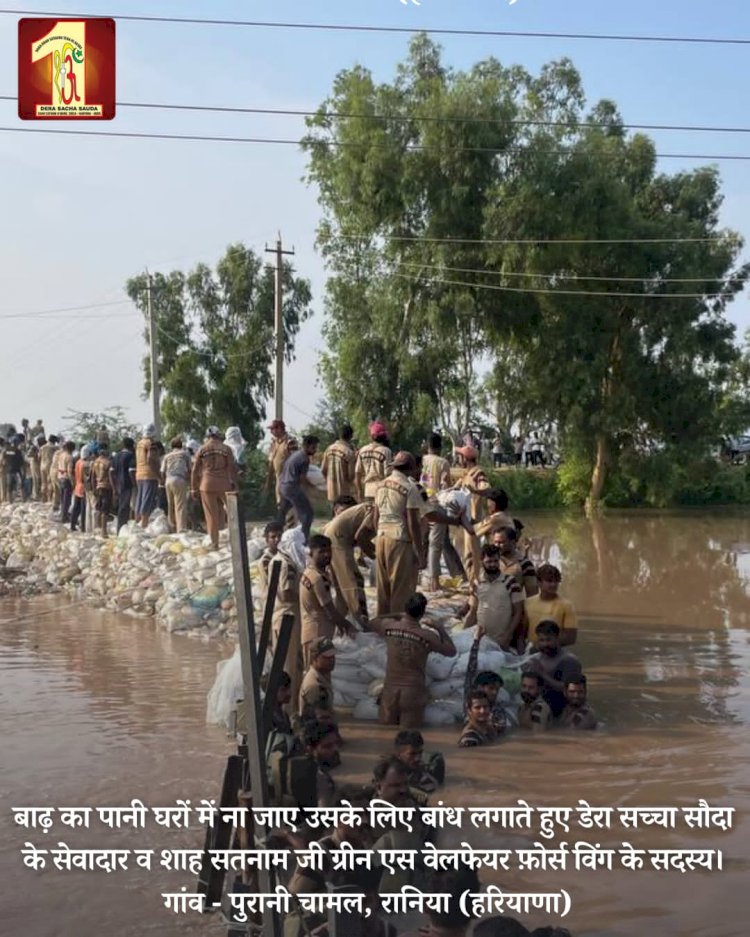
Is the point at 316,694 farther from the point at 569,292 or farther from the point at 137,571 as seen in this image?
the point at 569,292

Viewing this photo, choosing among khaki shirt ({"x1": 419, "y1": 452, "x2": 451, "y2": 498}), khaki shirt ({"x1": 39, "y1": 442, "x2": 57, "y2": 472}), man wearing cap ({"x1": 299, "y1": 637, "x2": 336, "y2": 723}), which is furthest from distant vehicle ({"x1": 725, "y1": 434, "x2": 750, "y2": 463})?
man wearing cap ({"x1": 299, "y1": 637, "x2": 336, "y2": 723})

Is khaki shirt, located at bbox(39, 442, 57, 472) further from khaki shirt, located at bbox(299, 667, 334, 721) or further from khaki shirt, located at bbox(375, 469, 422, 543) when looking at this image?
khaki shirt, located at bbox(299, 667, 334, 721)

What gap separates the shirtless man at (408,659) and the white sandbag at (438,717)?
0.08 m

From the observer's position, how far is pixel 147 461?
1606cm

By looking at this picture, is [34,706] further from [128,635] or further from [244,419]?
[244,419]

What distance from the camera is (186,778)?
7.40 metres

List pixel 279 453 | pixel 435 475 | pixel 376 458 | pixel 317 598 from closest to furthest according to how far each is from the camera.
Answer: pixel 317 598 → pixel 376 458 → pixel 435 475 → pixel 279 453

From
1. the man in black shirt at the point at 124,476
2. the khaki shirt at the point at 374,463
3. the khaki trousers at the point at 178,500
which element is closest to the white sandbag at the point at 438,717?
the khaki shirt at the point at 374,463

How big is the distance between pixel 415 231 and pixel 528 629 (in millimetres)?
21129

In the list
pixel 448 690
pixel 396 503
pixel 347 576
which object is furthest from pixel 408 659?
pixel 347 576

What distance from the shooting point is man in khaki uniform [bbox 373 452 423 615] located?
9352 mm

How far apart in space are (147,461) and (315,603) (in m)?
8.13

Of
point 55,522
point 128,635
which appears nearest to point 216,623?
point 128,635

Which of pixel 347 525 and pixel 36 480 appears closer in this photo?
pixel 347 525
